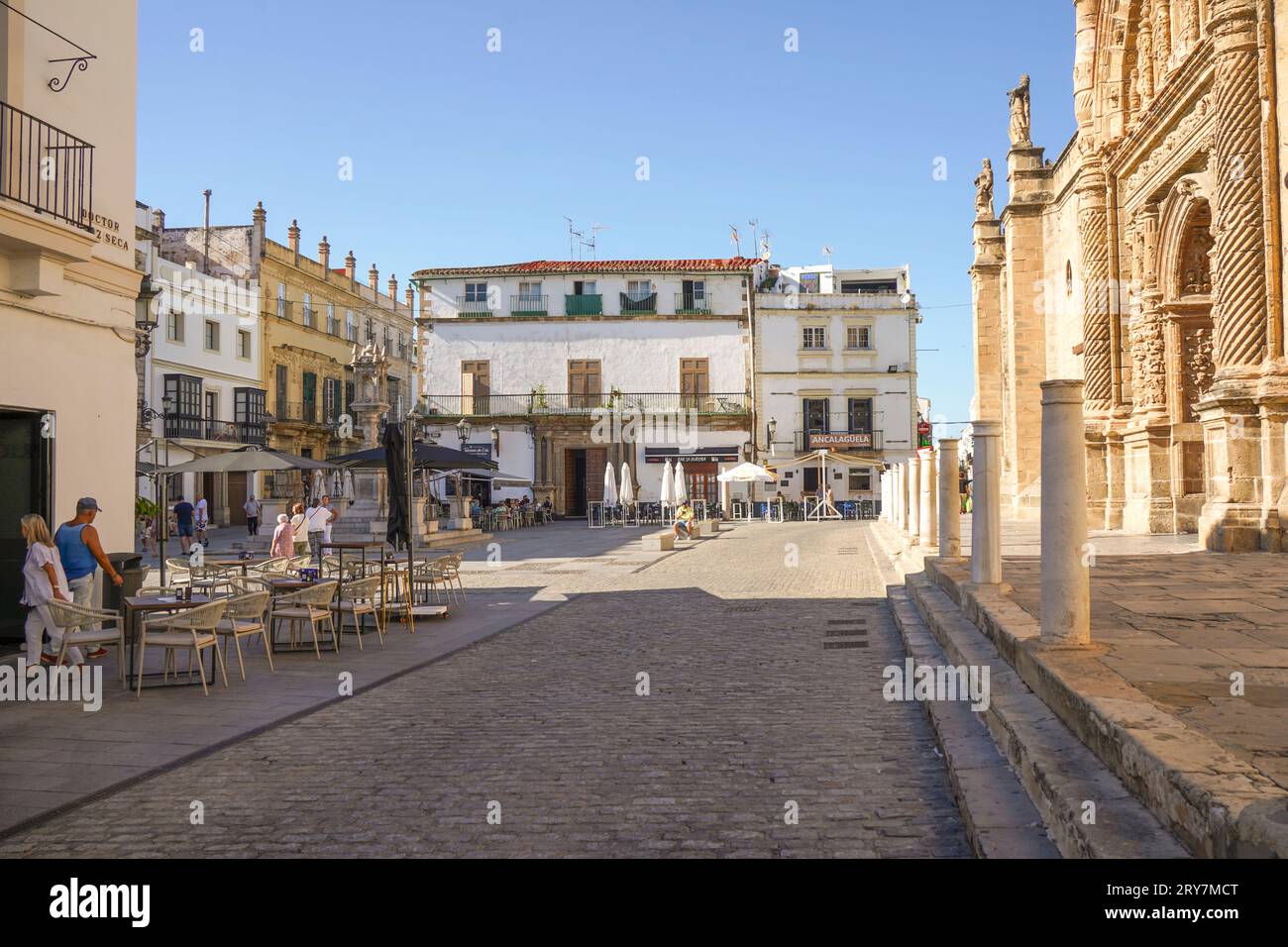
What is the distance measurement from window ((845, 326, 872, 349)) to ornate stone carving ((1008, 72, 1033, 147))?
75.7 ft

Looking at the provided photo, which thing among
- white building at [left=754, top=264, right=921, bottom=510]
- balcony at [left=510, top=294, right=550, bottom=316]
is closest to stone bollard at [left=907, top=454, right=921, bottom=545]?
white building at [left=754, top=264, right=921, bottom=510]

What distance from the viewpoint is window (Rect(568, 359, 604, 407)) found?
47156mm

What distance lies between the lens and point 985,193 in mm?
28203

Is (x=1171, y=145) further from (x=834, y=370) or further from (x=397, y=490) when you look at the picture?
→ (x=834, y=370)

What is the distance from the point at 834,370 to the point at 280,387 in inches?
979

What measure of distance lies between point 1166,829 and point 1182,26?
15870mm

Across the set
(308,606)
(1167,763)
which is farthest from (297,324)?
(1167,763)

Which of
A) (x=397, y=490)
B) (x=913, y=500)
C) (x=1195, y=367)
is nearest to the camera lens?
(x=397, y=490)

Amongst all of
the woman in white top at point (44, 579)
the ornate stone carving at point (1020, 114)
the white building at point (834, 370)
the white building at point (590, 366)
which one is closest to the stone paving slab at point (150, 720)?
the woman in white top at point (44, 579)

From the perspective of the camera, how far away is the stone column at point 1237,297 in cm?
1202

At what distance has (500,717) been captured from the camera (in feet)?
22.0

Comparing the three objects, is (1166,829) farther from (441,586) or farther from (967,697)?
(441,586)

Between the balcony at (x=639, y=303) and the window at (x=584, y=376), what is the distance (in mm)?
2767

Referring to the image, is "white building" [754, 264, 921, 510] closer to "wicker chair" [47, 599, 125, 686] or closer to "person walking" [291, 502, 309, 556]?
"person walking" [291, 502, 309, 556]
